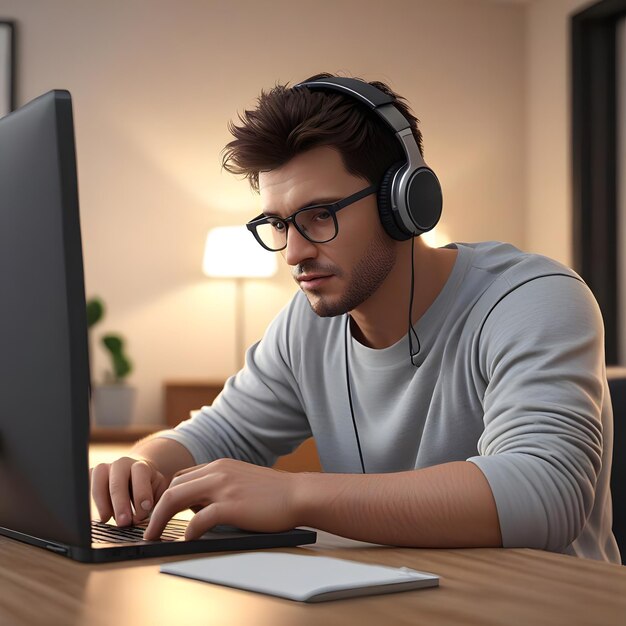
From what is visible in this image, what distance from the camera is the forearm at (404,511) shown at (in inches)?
36.1

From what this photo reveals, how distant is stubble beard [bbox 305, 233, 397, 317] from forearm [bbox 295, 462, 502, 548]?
41cm

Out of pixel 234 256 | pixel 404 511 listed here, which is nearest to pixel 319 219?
pixel 404 511

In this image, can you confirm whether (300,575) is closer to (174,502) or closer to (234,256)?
(174,502)

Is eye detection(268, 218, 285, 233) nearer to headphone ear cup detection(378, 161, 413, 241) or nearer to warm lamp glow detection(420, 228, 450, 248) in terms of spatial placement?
headphone ear cup detection(378, 161, 413, 241)

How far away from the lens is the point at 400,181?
132cm

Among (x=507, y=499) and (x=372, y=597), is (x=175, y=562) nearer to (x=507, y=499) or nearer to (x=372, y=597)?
(x=372, y=597)

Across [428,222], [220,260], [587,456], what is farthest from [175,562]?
[220,260]

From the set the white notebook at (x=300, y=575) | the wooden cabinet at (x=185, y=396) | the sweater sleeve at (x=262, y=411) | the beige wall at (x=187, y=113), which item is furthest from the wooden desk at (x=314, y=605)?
the beige wall at (x=187, y=113)

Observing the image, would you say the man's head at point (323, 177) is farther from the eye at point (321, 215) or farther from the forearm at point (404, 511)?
the forearm at point (404, 511)

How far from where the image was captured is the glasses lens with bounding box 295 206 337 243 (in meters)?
1.28

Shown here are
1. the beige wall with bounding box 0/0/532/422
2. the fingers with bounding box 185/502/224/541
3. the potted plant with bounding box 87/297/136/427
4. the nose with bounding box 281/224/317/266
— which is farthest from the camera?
the beige wall with bounding box 0/0/532/422

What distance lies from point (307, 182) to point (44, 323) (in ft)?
1.90

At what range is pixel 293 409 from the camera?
1570 mm

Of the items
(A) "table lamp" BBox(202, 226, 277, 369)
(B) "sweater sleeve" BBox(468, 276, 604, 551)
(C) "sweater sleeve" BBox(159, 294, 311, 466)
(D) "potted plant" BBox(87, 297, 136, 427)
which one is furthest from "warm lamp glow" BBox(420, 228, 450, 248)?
(B) "sweater sleeve" BBox(468, 276, 604, 551)
